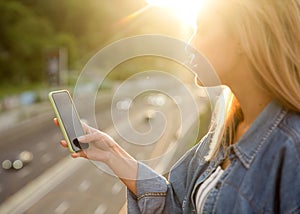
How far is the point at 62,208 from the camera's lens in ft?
56.3

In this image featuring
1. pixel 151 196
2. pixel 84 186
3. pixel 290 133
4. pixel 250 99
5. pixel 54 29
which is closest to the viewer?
pixel 290 133

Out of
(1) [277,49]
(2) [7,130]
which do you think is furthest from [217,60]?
(2) [7,130]

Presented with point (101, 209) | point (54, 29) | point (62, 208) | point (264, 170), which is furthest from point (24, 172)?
point (54, 29)

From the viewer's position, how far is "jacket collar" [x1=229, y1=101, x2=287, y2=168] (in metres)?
1.86

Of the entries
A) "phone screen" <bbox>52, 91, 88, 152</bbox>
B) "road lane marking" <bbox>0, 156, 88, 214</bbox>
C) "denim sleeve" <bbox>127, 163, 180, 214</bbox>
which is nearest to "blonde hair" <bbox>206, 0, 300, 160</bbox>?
"denim sleeve" <bbox>127, 163, 180, 214</bbox>

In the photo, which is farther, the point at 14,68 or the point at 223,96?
the point at 14,68

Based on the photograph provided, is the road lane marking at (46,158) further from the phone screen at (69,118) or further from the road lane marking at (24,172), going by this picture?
the phone screen at (69,118)

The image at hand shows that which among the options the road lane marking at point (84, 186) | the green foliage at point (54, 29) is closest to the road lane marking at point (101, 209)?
the road lane marking at point (84, 186)

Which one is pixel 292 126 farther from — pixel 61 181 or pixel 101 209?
pixel 61 181

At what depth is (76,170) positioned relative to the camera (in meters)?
22.2

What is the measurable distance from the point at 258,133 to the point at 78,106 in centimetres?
167

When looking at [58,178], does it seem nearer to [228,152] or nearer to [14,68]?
[228,152]

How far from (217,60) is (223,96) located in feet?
1.10

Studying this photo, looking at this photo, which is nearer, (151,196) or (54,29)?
(151,196)
